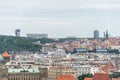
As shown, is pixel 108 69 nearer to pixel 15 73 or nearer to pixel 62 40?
pixel 15 73

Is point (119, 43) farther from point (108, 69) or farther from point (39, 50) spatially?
point (108, 69)

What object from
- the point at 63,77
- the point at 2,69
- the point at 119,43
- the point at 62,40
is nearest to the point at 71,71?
the point at 2,69

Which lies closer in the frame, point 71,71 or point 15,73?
point 15,73

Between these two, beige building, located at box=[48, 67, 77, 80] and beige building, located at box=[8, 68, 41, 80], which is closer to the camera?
beige building, located at box=[8, 68, 41, 80]

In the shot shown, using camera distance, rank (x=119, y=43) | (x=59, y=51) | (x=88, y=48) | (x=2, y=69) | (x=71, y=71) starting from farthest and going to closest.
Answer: (x=119, y=43), (x=88, y=48), (x=59, y=51), (x=71, y=71), (x=2, y=69)

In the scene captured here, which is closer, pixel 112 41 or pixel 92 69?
pixel 92 69

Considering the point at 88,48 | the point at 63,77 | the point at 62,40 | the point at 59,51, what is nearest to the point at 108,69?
the point at 63,77

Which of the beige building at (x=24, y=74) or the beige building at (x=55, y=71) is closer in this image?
the beige building at (x=24, y=74)

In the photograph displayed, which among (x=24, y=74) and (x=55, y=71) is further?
(x=55, y=71)

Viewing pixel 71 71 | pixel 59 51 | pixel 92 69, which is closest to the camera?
pixel 71 71
